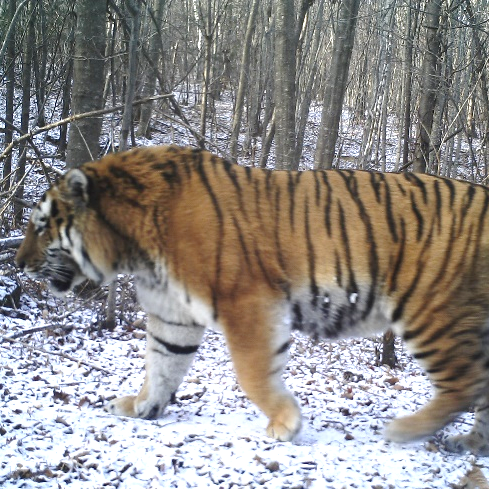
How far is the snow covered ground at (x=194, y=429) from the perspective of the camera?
10.0 feet

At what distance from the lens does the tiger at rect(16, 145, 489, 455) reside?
3.39 m

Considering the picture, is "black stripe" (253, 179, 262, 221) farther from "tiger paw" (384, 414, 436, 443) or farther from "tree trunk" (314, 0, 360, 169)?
"tree trunk" (314, 0, 360, 169)

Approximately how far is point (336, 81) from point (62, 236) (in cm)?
484

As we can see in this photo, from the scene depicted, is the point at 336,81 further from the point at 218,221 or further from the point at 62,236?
the point at 62,236

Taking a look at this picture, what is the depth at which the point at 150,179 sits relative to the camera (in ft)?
12.1

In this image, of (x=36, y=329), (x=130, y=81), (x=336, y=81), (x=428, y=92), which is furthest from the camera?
(x=336, y=81)

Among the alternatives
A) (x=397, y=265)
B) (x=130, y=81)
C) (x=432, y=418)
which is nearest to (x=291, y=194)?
(x=397, y=265)

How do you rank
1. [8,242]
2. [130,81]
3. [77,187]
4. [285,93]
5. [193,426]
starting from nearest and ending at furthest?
[77,187], [193,426], [130,81], [8,242], [285,93]

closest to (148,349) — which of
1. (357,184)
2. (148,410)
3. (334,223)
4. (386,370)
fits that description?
(148,410)

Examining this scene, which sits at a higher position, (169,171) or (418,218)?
(169,171)

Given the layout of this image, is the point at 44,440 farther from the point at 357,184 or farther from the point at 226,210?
the point at 357,184

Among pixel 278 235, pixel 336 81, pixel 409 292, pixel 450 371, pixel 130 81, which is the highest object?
pixel 336 81

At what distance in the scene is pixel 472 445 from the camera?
353 centimetres

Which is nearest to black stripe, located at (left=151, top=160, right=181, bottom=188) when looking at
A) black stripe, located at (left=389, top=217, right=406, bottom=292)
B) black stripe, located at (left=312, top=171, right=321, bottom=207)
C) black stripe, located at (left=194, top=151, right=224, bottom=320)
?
black stripe, located at (left=194, top=151, right=224, bottom=320)
